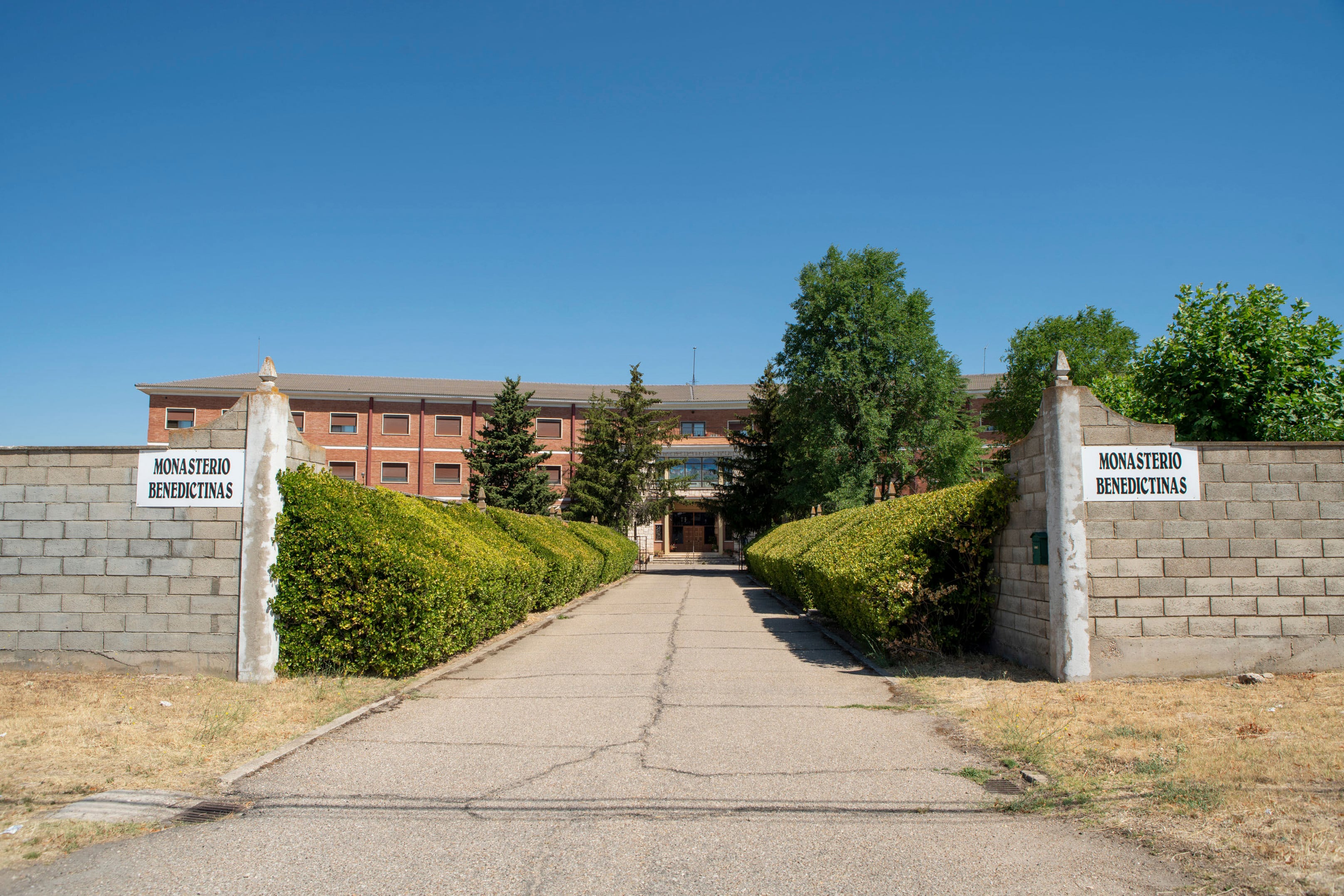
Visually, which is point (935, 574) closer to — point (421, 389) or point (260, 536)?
point (260, 536)

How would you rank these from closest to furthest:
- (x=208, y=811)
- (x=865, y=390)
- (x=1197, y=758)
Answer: (x=208, y=811), (x=1197, y=758), (x=865, y=390)

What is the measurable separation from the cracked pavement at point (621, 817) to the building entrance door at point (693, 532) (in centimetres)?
5005

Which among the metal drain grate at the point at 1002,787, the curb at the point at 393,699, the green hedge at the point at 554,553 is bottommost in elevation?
the curb at the point at 393,699

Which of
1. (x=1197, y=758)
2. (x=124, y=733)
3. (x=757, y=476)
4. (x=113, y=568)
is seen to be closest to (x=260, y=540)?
(x=113, y=568)

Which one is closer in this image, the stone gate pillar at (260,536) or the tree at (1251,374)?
the stone gate pillar at (260,536)

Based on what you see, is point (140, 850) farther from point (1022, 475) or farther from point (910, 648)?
point (1022, 475)

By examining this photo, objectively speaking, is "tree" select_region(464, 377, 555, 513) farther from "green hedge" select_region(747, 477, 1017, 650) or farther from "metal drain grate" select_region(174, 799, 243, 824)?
"metal drain grate" select_region(174, 799, 243, 824)

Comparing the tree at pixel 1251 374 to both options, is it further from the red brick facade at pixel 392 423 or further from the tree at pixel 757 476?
the red brick facade at pixel 392 423

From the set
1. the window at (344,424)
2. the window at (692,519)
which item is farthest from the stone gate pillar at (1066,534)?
the window at (692,519)

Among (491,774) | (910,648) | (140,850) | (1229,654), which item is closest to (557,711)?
(491,774)

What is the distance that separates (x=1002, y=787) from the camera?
5.24 metres

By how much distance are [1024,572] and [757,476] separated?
34583 mm

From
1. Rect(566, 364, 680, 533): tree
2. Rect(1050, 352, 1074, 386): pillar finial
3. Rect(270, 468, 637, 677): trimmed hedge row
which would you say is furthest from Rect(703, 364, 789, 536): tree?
Rect(270, 468, 637, 677): trimmed hedge row

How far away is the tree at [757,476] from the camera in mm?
43719
